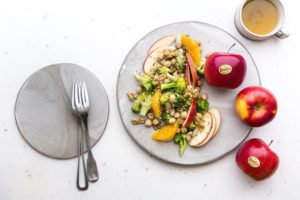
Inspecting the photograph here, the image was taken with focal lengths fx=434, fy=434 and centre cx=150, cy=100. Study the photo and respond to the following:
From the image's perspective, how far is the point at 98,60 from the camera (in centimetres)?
131

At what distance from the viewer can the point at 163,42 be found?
1273mm

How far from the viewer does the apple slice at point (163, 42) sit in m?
1.27

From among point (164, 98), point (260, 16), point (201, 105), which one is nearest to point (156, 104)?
point (164, 98)

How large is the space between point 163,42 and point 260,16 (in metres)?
0.30

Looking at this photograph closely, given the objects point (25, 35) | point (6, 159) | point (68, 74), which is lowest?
point (6, 159)

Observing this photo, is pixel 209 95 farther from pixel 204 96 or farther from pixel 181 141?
pixel 181 141

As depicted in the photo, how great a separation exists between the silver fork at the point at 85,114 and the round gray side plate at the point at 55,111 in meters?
0.02

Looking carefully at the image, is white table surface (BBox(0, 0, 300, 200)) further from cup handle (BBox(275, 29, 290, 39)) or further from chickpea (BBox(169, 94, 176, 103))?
chickpea (BBox(169, 94, 176, 103))

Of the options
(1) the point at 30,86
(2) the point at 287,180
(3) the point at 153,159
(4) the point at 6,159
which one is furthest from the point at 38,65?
(2) the point at 287,180

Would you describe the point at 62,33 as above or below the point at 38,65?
above

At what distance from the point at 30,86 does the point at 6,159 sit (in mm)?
223

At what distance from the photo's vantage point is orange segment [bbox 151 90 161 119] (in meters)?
1.22

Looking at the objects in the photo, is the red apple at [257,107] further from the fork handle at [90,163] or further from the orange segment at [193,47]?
the fork handle at [90,163]

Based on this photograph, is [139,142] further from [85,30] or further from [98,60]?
[85,30]
